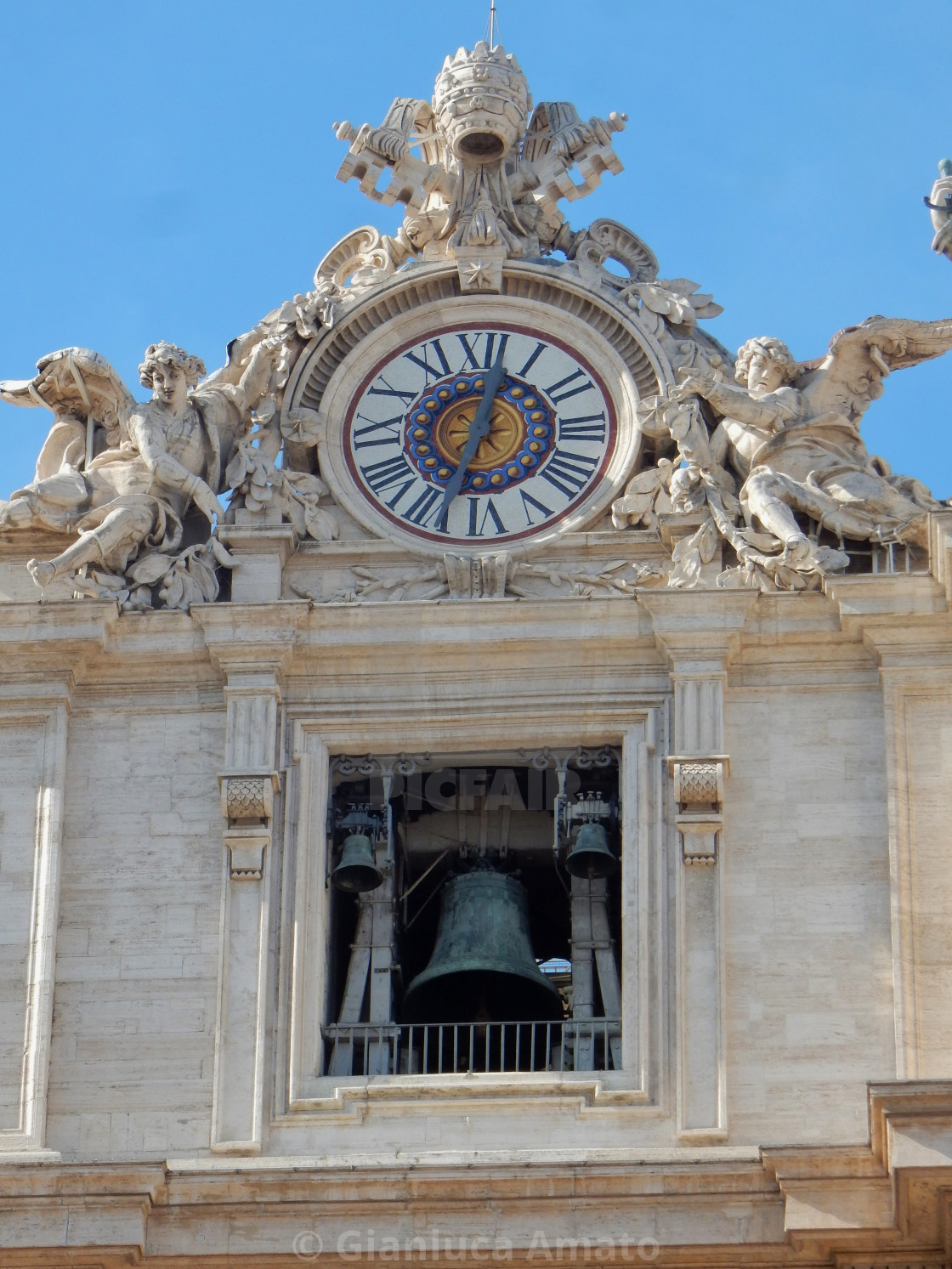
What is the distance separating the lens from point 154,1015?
22.9 m

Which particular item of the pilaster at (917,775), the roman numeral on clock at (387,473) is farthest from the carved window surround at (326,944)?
the roman numeral on clock at (387,473)

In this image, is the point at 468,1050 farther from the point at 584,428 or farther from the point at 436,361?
the point at 436,361

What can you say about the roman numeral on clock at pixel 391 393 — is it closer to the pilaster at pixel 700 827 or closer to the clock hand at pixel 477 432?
the clock hand at pixel 477 432

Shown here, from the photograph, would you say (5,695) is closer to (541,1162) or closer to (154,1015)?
(154,1015)

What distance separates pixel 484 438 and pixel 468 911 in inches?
110

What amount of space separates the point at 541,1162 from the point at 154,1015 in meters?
2.37

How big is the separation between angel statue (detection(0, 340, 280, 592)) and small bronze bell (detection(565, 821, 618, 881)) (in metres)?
2.76

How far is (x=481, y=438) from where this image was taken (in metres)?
24.8

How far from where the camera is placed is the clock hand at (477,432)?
24.6m

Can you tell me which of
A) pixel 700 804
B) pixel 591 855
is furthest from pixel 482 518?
pixel 700 804

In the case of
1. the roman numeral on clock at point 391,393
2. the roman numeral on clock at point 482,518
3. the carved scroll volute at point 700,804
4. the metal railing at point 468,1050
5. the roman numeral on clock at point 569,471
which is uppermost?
the roman numeral on clock at point 391,393

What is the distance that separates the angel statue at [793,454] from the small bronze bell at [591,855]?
1.55 m

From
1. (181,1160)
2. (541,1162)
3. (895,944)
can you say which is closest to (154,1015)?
(181,1160)

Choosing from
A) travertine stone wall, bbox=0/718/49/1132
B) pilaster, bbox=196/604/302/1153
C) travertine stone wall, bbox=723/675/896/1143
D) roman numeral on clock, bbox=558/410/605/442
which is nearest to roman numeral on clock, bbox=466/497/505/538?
roman numeral on clock, bbox=558/410/605/442
